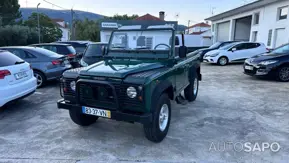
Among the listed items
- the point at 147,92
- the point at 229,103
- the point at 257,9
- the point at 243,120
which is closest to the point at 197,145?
the point at 147,92

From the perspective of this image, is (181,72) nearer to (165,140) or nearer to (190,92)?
(190,92)

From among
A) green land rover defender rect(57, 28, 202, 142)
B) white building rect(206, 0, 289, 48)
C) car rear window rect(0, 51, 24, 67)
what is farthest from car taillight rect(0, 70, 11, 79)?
white building rect(206, 0, 289, 48)

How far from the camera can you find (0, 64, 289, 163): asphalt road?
10.3ft

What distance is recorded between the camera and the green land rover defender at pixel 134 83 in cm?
301

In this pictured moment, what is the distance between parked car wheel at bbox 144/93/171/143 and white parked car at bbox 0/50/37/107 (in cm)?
317

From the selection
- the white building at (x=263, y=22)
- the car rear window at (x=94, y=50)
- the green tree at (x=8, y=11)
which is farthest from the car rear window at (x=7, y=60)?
the green tree at (x=8, y=11)

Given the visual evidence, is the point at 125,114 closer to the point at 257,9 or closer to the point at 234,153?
the point at 234,153

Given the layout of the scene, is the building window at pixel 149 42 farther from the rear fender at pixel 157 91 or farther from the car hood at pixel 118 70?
the rear fender at pixel 157 91

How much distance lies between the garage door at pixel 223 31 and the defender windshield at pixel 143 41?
74.8 ft

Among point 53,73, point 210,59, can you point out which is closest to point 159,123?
point 53,73

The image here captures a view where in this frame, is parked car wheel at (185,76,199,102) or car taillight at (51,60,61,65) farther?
car taillight at (51,60,61,65)

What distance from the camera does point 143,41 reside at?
435cm

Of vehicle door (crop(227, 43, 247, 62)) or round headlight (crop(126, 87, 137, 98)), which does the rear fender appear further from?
vehicle door (crop(227, 43, 247, 62))

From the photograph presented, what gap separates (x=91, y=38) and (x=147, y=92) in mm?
42567
